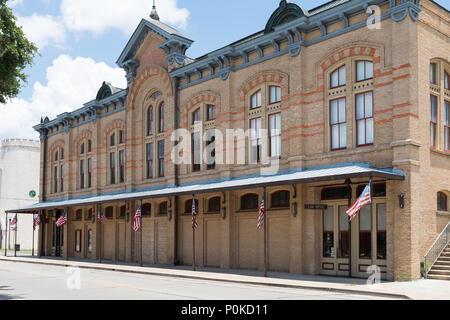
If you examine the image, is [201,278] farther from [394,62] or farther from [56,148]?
[56,148]

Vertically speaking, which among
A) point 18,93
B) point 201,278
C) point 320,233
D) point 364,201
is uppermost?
point 18,93

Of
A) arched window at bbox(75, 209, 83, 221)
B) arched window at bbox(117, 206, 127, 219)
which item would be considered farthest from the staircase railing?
arched window at bbox(75, 209, 83, 221)

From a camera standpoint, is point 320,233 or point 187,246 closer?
point 320,233

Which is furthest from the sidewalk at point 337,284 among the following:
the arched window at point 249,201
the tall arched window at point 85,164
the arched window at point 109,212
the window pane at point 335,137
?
the tall arched window at point 85,164

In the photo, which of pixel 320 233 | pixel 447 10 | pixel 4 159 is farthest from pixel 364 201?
pixel 4 159

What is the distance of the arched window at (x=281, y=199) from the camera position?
24.2m

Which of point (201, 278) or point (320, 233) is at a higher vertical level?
point (320, 233)

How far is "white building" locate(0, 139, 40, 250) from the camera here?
6053 centimetres

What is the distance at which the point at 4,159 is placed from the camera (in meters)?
61.2

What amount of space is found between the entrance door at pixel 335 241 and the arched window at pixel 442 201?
356cm

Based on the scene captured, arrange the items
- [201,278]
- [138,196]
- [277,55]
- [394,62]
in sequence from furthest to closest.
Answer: [138,196]
[277,55]
[201,278]
[394,62]

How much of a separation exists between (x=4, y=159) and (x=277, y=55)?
4569 centimetres

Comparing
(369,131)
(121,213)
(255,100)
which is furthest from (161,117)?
(369,131)

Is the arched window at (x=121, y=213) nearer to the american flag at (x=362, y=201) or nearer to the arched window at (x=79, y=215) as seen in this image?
A: the arched window at (x=79, y=215)
